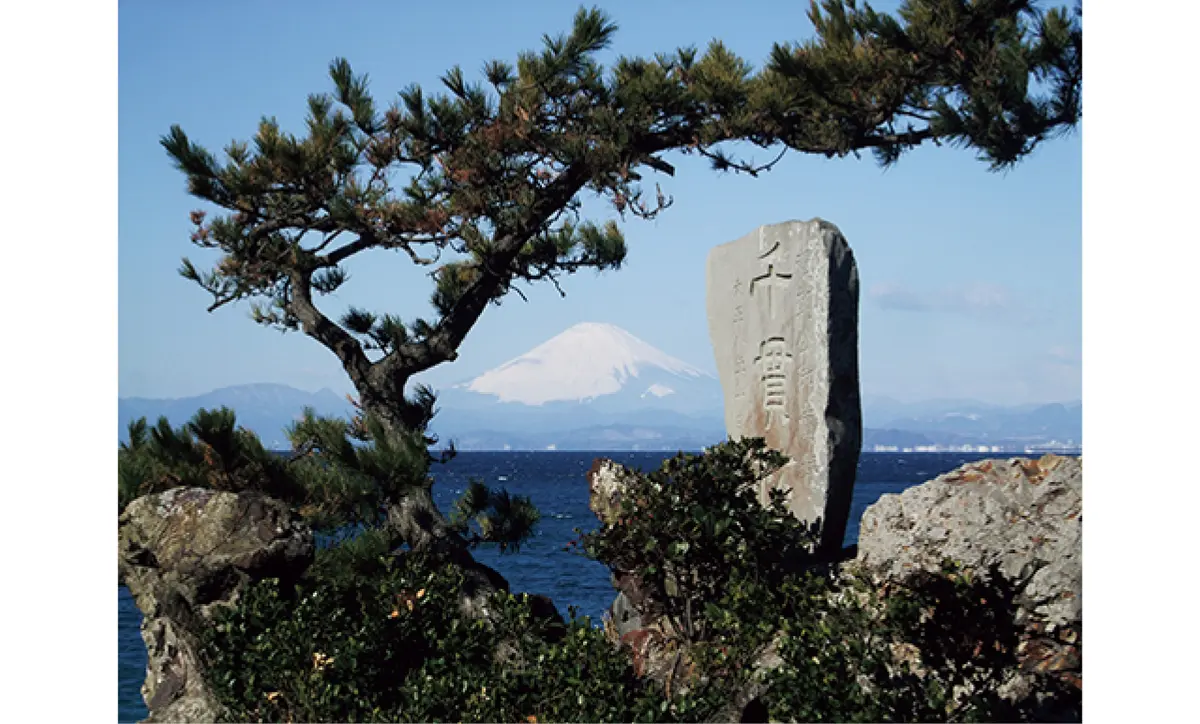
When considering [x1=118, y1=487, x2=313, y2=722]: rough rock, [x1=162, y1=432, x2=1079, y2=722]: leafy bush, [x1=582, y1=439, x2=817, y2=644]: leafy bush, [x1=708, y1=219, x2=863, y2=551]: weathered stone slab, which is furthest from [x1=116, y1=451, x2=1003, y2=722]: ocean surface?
[x1=118, y1=487, x2=313, y2=722]: rough rock

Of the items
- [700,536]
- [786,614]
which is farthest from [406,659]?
[786,614]

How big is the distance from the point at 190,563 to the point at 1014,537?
3168mm

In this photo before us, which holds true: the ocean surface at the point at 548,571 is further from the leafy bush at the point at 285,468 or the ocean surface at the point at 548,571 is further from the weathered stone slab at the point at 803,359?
the weathered stone slab at the point at 803,359

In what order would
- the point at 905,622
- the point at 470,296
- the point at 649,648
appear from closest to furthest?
1. the point at 905,622
2. the point at 649,648
3. the point at 470,296

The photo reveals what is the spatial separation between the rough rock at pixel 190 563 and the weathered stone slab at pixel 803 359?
2025mm

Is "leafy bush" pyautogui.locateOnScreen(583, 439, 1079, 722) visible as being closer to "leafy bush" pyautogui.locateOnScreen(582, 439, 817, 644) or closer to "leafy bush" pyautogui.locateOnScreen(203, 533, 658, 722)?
"leafy bush" pyautogui.locateOnScreen(582, 439, 817, 644)

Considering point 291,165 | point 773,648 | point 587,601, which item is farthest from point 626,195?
point 587,601

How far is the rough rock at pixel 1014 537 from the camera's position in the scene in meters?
4.11

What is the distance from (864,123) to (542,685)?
282 centimetres

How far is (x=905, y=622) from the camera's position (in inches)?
154

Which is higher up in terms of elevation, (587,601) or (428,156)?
(428,156)

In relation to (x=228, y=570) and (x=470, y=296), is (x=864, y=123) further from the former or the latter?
(x=228, y=570)

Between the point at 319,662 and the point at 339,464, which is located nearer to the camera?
the point at 319,662

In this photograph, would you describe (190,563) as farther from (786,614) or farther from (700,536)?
(786,614)
